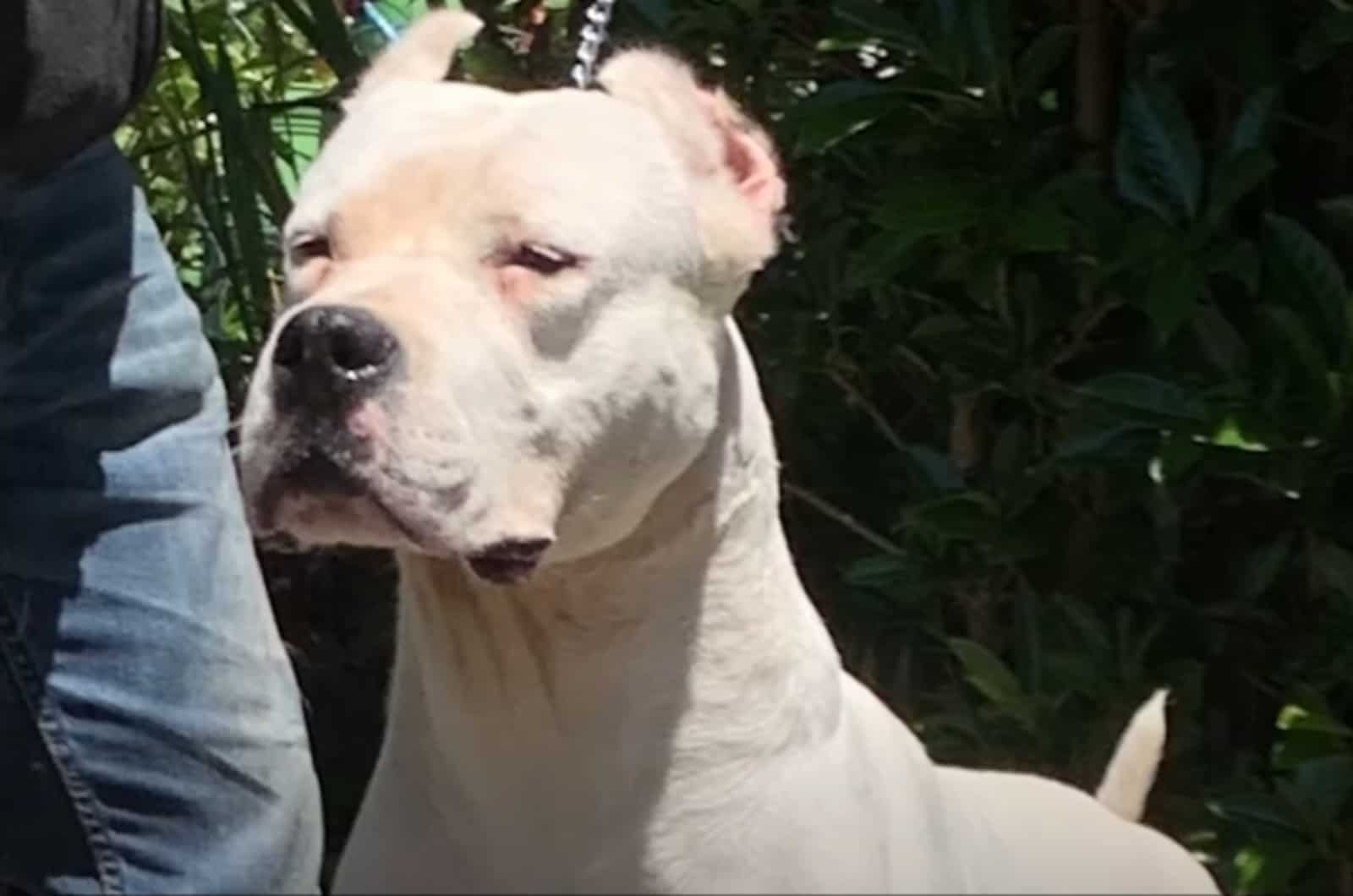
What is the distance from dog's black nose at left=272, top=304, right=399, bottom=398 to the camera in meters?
1.89

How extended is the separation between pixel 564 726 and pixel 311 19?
5.43ft

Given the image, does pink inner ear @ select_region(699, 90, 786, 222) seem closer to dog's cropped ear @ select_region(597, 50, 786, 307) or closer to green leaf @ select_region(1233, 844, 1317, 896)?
dog's cropped ear @ select_region(597, 50, 786, 307)

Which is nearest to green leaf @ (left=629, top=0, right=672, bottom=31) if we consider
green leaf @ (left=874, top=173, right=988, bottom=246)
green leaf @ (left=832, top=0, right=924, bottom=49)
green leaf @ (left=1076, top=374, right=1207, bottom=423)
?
green leaf @ (left=832, top=0, right=924, bottom=49)

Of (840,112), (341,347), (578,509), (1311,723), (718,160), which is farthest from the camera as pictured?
(840,112)

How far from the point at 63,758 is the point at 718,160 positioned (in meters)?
0.79

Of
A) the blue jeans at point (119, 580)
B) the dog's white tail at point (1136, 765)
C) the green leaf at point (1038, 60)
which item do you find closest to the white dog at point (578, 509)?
the dog's white tail at point (1136, 765)

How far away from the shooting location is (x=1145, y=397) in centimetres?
289

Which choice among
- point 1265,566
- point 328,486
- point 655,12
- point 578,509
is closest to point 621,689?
point 578,509

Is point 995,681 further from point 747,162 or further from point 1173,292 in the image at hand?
A: point 747,162

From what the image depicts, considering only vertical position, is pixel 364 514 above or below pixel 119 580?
above

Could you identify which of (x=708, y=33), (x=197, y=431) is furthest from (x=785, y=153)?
(x=197, y=431)

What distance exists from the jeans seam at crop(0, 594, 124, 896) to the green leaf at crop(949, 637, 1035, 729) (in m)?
0.94

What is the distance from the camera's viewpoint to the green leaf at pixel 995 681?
10.1 feet

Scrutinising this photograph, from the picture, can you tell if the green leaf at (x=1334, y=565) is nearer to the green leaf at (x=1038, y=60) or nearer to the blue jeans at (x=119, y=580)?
the green leaf at (x=1038, y=60)
